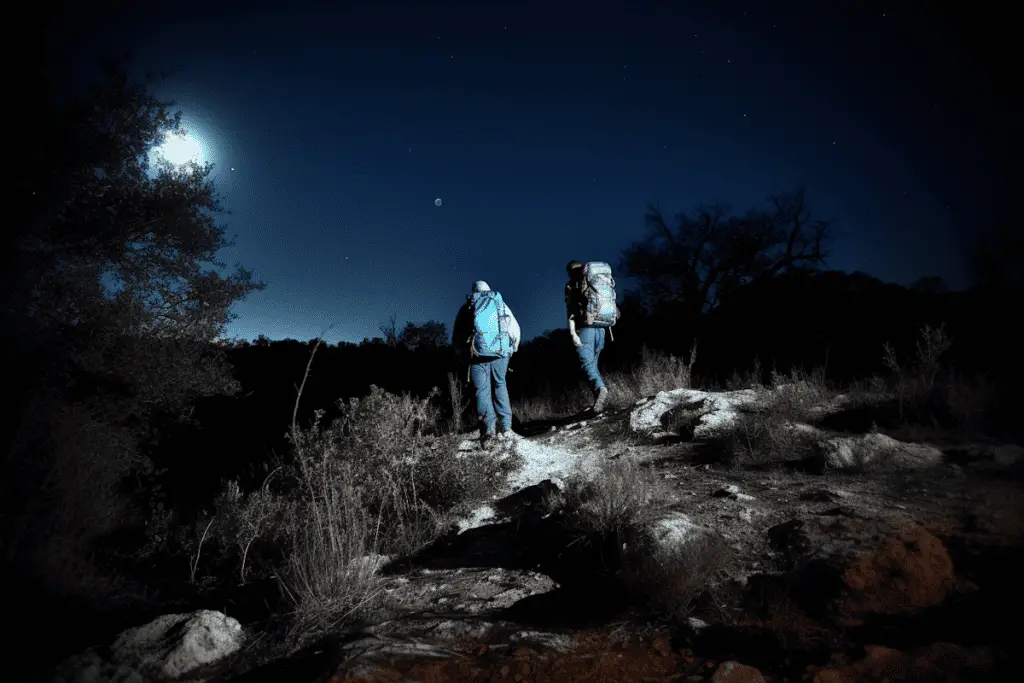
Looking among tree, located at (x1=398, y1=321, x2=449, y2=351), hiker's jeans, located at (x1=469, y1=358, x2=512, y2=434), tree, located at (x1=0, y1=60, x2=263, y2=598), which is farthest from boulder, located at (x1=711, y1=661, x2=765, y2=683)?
tree, located at (x1=398, y1=321, x2=449, y2=351)

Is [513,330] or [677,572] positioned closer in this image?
[677,572]

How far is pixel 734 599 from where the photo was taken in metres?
2.27

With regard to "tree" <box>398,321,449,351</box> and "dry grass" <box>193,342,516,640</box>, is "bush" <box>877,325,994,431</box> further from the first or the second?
"tree" <box>398,321,449,351</box>

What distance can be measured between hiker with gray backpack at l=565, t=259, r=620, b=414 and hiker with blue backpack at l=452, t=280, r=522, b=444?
972mm

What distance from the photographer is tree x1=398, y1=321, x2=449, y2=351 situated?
68.5 feet

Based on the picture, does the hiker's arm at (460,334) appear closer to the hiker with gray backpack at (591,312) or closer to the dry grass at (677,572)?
the hiker with gray backpack at (591,312)

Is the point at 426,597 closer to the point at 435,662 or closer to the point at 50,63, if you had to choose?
the point at 435,662

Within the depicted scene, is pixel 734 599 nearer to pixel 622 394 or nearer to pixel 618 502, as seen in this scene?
pixel 618 502

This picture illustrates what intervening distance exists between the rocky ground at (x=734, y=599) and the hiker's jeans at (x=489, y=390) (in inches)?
103

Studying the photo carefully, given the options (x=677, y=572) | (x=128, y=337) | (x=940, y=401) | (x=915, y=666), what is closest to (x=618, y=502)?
(x=677, y=572)

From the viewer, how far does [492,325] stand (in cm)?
612

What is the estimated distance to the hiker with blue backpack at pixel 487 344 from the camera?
6.07m

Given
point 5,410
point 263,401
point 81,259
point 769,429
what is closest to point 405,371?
point 263,401

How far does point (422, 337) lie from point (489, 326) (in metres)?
15.5
